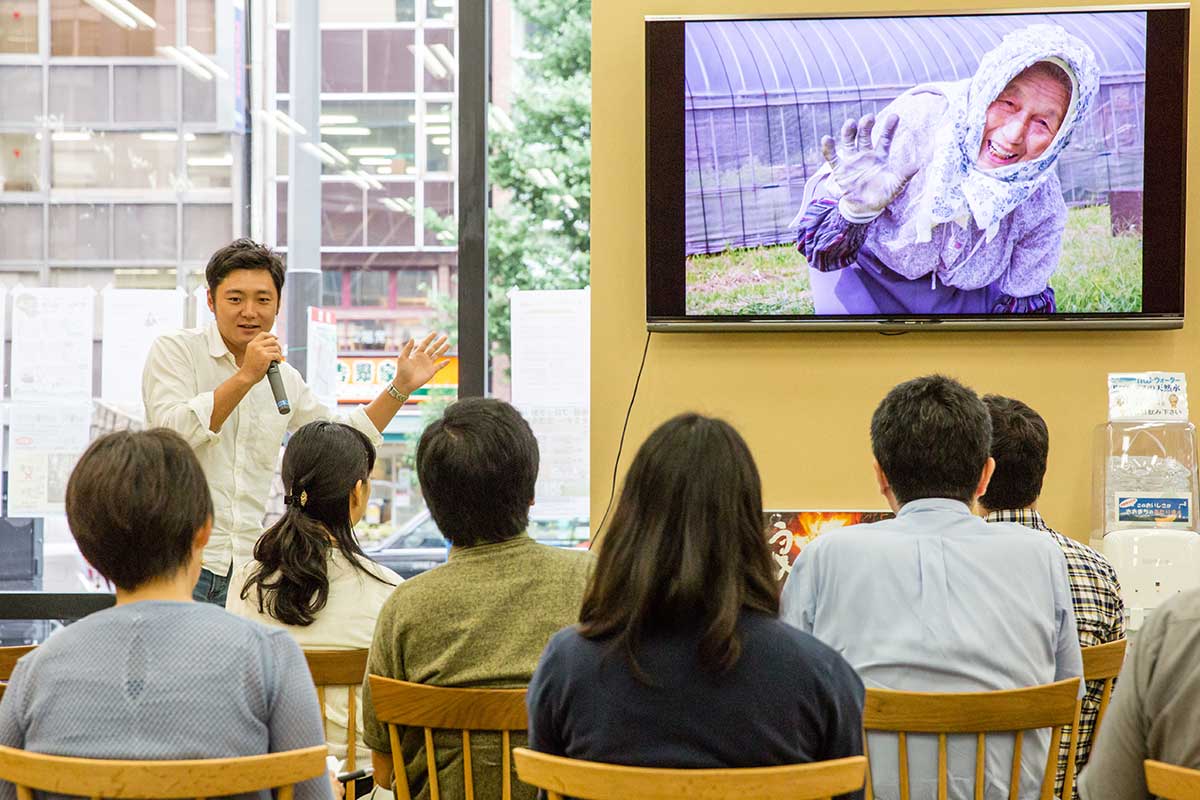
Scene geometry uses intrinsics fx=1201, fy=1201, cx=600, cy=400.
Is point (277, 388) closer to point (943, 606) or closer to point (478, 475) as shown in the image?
point (478, 475)

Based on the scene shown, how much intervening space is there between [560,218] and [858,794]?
9.11ft

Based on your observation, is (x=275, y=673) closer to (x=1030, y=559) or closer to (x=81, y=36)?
(x=1030, y=559)

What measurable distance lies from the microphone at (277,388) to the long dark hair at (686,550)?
182 cm

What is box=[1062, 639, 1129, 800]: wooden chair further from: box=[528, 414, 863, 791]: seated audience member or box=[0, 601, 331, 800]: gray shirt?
box=[0, 601, 331, 800]: gray shirt

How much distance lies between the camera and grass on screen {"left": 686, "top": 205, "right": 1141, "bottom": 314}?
353cm

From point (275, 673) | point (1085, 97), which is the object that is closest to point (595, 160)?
point (1085, 97)

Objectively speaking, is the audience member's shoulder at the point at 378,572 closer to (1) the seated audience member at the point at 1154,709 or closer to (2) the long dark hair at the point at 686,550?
(2) the long dark hair at the point at 686,550

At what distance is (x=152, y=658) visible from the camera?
147cm

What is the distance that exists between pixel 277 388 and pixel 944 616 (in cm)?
186

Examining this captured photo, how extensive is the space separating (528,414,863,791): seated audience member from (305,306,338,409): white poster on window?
280 cm

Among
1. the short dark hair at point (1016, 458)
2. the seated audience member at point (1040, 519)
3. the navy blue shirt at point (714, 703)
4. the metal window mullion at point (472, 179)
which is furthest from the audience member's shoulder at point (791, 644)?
the metal window mullion at point (472, 179)

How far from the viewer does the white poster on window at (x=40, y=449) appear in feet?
13.5

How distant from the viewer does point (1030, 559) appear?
207cm

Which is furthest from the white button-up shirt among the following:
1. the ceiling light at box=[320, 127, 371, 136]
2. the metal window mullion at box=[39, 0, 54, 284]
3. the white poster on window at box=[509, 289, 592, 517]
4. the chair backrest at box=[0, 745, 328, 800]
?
the chair backrest at box=[0, 745, 328, 800]
